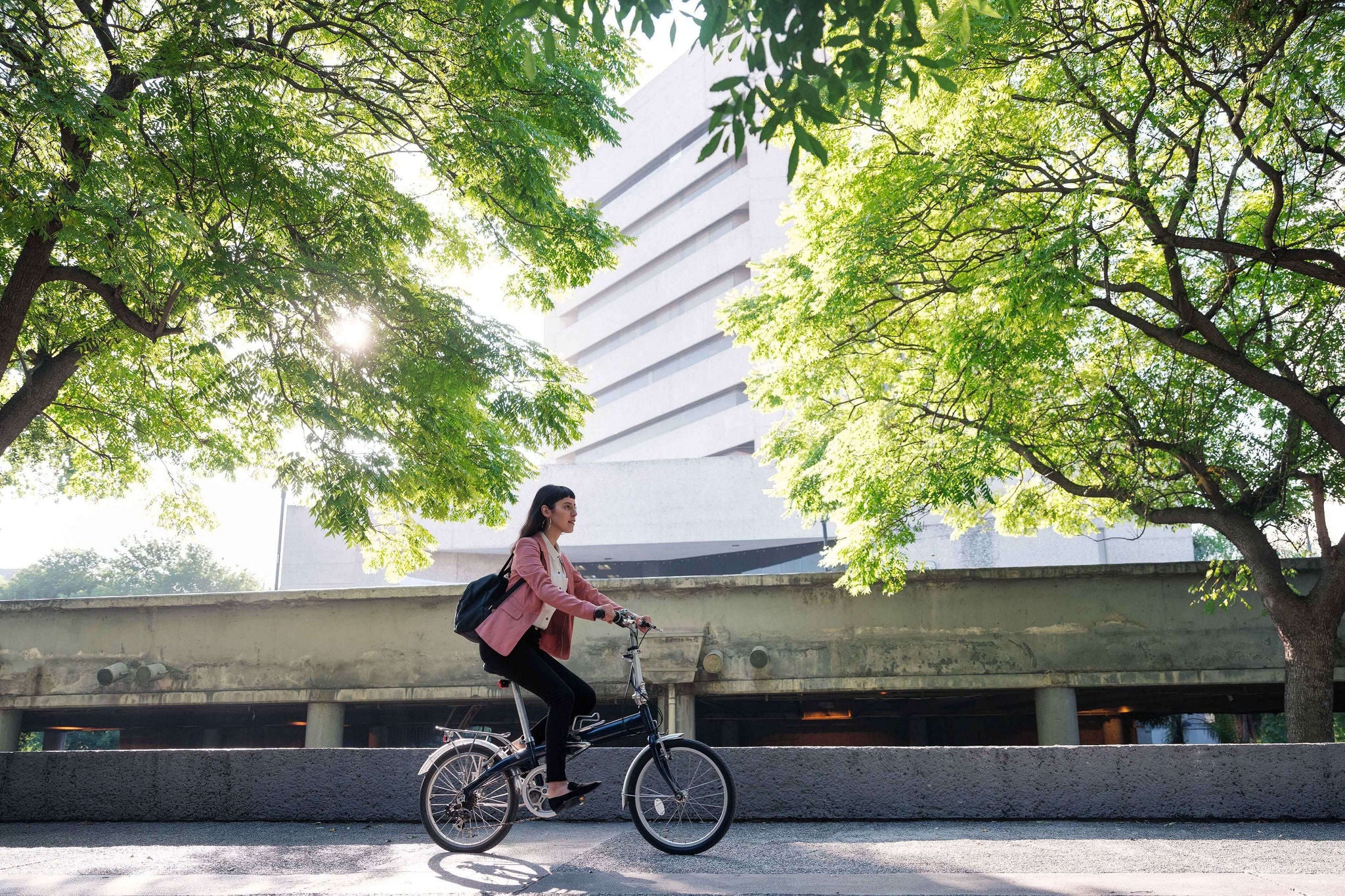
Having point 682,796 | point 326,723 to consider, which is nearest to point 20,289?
point 682,796

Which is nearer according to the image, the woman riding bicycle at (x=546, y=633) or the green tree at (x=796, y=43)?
the green tree at (x=796, y=43)

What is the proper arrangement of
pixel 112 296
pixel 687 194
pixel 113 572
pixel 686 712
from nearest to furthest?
pixel 112 296 < pixel 686 712 < pixel 687 194 < pixel 113 572

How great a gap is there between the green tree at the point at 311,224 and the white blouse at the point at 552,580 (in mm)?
4904

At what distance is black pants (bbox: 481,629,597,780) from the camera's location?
5160 millimetres

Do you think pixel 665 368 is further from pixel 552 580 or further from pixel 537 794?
pixel 537 794

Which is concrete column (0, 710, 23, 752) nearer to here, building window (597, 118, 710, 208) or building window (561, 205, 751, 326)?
building window (561, 205, 751, 326)

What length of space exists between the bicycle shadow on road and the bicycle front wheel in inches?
25.3

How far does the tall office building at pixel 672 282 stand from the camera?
52.6m

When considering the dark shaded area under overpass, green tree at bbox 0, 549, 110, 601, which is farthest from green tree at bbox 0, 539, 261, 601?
the dark shaded area under overpass

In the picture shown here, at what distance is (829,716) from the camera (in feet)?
77.7

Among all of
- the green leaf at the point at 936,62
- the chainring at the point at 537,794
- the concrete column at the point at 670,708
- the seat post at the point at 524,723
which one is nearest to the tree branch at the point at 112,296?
the seat post at the point at 524,723

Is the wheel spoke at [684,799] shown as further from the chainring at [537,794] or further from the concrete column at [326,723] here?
the concrete column at [326,723]

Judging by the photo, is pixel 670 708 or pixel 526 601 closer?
pixel 526 601

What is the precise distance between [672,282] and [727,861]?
5576 centimetres
